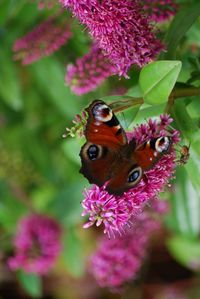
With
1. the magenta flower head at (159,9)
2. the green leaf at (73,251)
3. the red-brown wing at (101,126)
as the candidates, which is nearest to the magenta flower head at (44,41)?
the magenta flower head at (159,9)

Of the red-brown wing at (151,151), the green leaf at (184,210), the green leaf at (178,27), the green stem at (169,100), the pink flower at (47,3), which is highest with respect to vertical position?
the pink flower at (47,3)

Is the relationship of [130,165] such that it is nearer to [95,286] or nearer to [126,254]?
[126,254]

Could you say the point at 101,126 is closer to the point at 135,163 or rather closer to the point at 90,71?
the point at 135,163

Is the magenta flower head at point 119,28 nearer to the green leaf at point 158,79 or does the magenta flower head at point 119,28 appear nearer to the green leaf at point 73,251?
the green leaf at point 158,79

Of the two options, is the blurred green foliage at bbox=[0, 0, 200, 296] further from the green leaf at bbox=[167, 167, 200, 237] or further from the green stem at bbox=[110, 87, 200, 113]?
the green stem at bbox=[110, 87, 200, 113]

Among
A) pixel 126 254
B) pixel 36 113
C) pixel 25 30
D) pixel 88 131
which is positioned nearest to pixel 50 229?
pixel 126 254

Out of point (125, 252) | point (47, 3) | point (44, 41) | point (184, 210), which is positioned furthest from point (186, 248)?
point (47, 3)

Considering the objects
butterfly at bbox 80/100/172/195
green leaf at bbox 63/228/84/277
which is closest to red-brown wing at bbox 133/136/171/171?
butterfly at bbox 80/100/172/195
